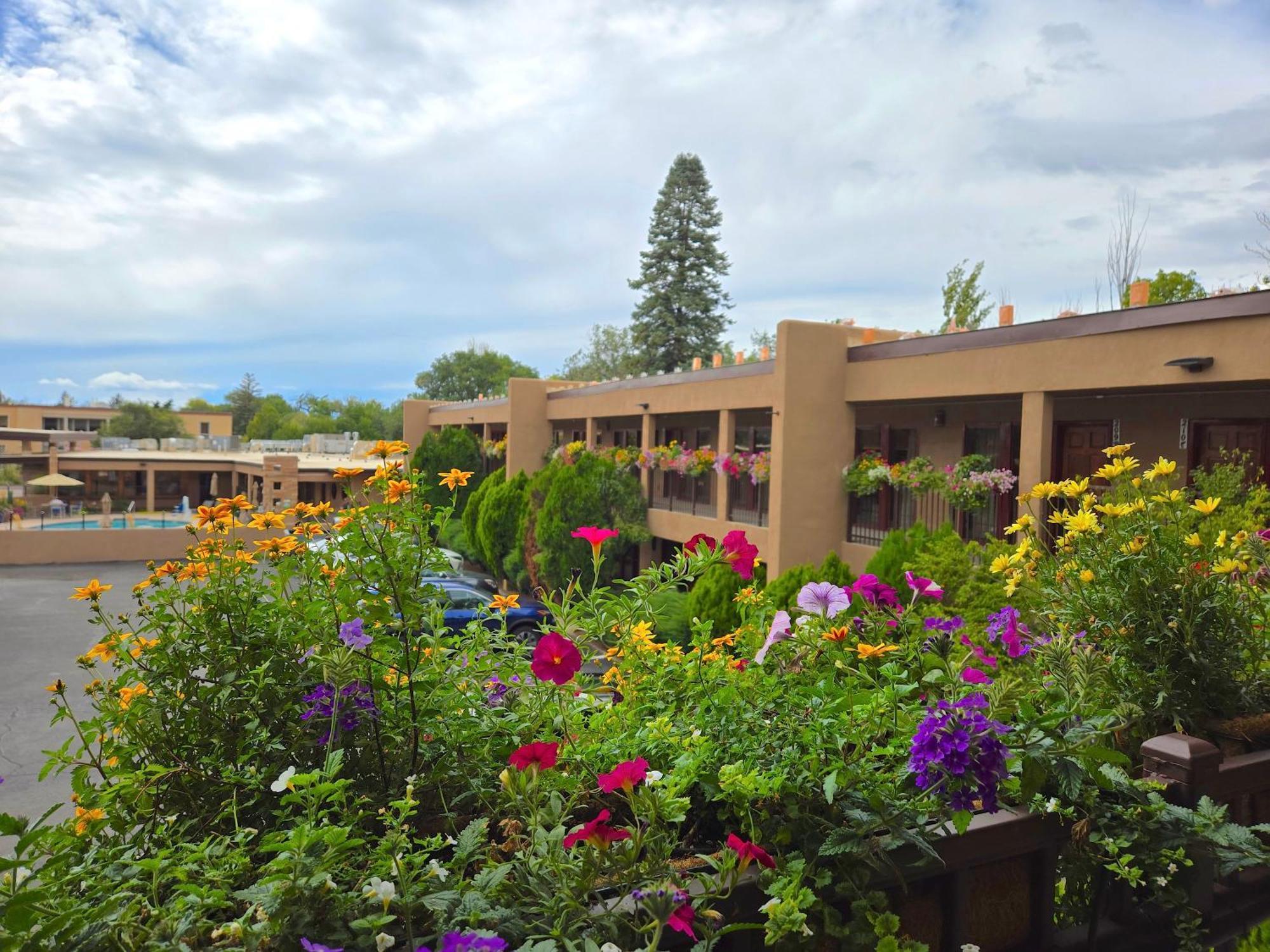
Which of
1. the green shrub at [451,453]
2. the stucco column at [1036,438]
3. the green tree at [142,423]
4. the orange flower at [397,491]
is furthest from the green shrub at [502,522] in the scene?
the green tree at [142,423]

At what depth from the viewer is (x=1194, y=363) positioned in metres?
9.86

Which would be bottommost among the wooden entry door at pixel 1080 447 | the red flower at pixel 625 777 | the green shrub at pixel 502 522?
the green shrub at pixel 502 522

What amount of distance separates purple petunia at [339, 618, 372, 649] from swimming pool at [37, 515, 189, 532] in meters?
36.3

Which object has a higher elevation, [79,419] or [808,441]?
[79,419]

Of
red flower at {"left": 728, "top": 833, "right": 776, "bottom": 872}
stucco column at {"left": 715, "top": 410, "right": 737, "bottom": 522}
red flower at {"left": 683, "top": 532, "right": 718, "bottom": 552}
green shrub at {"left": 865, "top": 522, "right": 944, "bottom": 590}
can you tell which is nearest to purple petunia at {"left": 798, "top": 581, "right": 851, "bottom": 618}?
red flower at {"left": 683, "top": 532, "right": 718, "bottom": 552}

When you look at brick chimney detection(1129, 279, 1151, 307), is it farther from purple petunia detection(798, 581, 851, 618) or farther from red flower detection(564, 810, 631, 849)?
red flower detection(564, 810, 631, 849)

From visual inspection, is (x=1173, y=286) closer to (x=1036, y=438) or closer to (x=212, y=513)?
(x=1036, y=438)

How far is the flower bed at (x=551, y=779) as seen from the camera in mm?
1765

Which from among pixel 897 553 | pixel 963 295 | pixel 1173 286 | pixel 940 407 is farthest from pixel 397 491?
pixel 963 295

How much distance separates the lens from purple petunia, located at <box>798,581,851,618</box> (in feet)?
9.25

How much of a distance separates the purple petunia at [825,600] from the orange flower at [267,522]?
5.52 feet

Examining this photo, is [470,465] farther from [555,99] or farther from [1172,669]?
[1172,669]

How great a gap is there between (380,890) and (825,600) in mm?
1700

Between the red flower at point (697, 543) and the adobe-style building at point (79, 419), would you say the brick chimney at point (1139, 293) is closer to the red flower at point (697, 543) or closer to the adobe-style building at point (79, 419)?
the red flower at point (697, 543)
